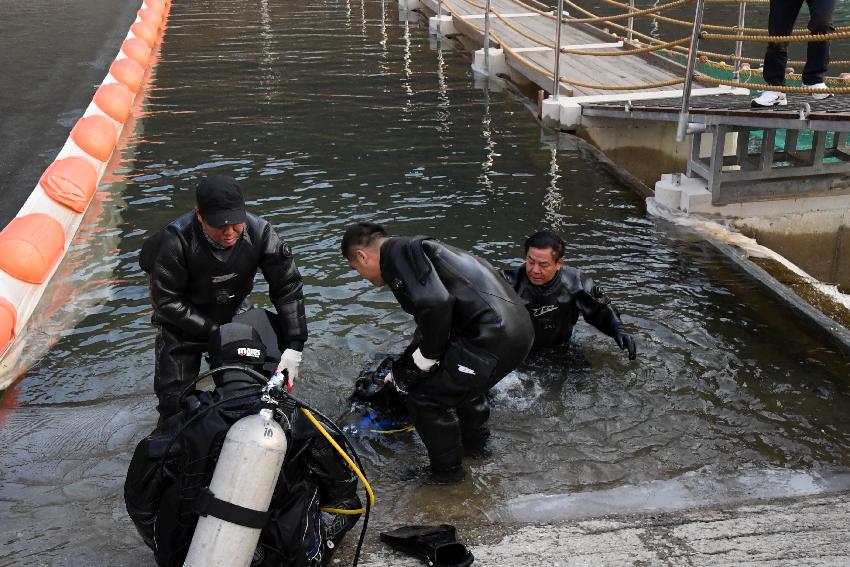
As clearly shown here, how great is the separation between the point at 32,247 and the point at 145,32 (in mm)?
12279

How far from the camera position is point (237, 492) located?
3498 millimetres

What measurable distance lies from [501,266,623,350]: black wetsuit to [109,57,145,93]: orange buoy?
35.2 ft

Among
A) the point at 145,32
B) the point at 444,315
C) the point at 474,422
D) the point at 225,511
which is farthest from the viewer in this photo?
the point at 145,32

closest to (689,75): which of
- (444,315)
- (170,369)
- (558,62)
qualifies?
(558,62)

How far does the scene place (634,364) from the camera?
6520mm

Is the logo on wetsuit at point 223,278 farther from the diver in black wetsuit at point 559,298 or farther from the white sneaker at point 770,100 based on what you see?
the white sneaker at point 770,100

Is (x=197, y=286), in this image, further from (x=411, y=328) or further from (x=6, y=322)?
(x=6, y=322)

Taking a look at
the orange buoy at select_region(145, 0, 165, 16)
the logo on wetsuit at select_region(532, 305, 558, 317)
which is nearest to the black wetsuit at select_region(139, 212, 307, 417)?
the logo on wetsuit at select_region(532, 305, 558, 317)

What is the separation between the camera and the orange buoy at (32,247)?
783cm

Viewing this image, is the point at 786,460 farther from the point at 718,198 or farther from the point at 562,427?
the point at 718,198

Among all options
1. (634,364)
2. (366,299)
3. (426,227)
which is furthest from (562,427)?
(426,227)

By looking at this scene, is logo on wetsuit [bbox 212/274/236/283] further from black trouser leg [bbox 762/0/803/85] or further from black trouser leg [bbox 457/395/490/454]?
black trouser leg [bbox 762/0/803/85]

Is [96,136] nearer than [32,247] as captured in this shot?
No

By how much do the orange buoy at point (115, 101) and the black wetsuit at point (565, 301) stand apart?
8794 millimetres
